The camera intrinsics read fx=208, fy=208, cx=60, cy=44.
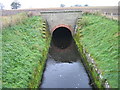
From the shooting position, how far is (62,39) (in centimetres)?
3334

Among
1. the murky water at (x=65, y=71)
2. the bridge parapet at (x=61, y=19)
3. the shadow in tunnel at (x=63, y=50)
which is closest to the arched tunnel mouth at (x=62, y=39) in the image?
the shadow in tunnel at (x=63, y=50)

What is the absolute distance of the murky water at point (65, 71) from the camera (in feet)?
50.6

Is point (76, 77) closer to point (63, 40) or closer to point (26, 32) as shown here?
point (26, 32)

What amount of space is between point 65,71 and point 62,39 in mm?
15299

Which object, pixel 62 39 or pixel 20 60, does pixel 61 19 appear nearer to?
pixel 62 39

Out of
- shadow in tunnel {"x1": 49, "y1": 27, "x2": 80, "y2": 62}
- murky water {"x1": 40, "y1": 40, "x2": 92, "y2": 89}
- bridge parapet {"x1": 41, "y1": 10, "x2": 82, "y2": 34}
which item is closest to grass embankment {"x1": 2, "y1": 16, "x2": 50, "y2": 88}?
murky water {"x1": 40, "y1": 40, "x2": 92, "y2": 89}

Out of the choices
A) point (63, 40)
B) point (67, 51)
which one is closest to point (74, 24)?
point (63, 40)

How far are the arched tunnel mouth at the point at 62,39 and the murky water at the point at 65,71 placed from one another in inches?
139

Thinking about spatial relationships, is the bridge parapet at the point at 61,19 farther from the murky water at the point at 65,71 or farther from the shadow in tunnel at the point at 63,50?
the murky water at the point at 65,71

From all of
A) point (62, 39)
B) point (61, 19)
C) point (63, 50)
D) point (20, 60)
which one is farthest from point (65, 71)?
point (61, 19)

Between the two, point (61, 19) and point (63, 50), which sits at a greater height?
point (61, 19)

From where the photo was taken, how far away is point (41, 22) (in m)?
31.0

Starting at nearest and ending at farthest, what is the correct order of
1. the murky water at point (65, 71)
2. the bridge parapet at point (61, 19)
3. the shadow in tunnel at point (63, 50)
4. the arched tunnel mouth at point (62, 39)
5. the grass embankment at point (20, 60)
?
1. the grass embankment at point (20, 60)
2. the murky water at point (65, 71)
3. the shadow in tunnel at point (63, 50)
4. the arched tunnel mouth at point (62, 39)
5. the bridge parapet at point (61, 19)

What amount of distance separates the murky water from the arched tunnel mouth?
3520 millimetres
